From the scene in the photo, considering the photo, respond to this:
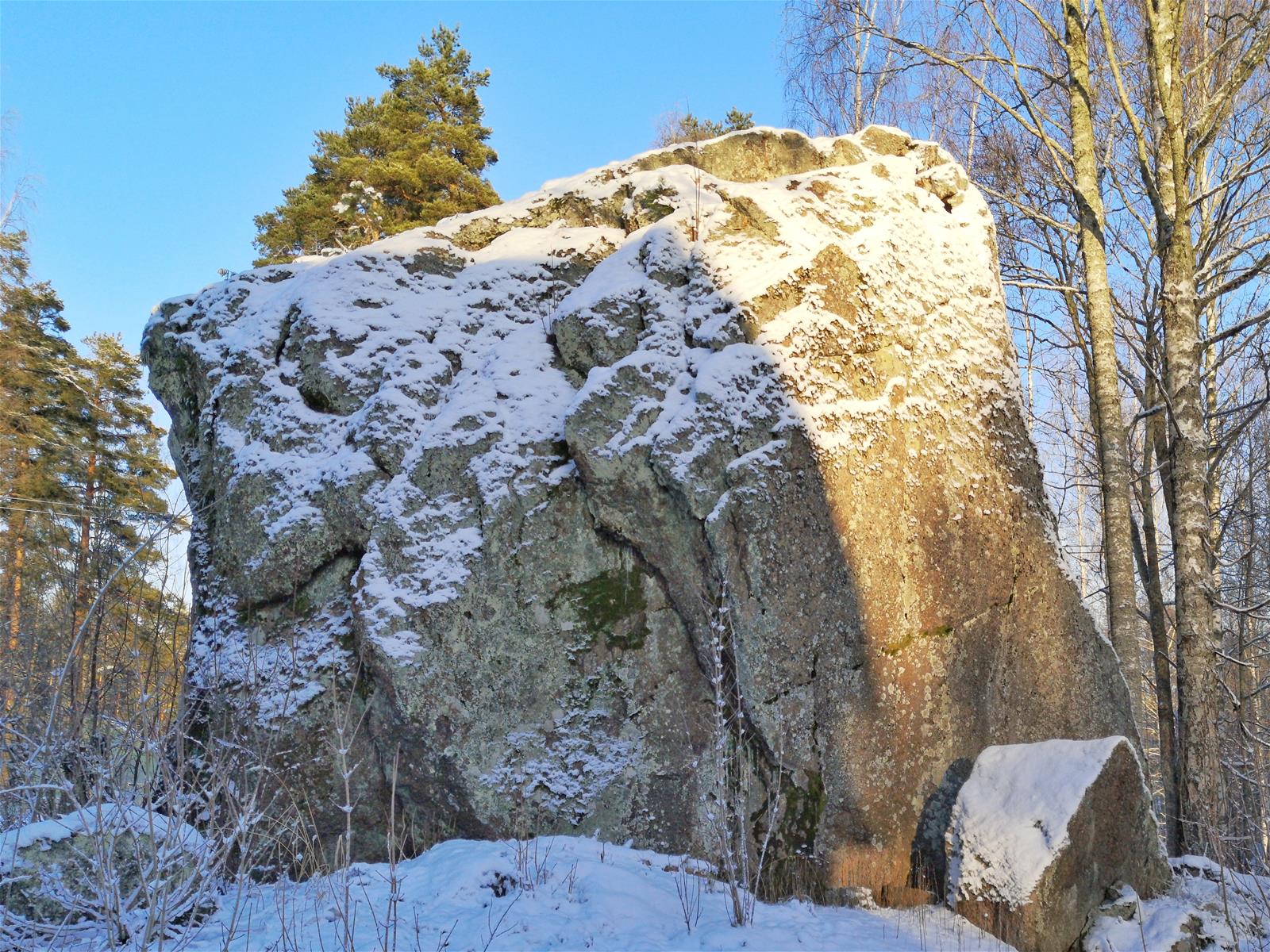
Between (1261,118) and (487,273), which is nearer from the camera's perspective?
(487,273)

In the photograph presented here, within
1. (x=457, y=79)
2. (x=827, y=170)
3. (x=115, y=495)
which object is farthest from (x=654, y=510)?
(x=115, y=495)

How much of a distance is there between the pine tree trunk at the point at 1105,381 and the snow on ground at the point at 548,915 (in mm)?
4078

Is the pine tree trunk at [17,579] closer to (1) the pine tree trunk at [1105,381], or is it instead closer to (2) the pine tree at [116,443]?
(2) the pine tree at [116,443]

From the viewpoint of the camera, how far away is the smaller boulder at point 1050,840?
4.45 metres

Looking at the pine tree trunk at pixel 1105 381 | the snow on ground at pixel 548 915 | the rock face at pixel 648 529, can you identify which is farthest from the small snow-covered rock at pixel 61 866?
the pine tree trunk at pixel 1105 381

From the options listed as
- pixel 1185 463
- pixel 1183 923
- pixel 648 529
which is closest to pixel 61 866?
pixel 648 529

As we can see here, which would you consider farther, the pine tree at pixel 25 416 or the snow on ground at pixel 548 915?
the pine tree at pixel 25 416

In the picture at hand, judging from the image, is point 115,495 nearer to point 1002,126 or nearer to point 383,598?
point 383,598

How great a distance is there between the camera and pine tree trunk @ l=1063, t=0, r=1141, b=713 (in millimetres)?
7688

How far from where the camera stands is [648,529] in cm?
579

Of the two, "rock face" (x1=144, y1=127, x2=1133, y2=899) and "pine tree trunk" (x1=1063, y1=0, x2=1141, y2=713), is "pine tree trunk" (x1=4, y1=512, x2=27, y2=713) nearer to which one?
"rock face" (x1=144, y1=127, x2=1133, y2=899)

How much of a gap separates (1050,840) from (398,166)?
12.8 metres

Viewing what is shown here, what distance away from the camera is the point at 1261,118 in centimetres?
847

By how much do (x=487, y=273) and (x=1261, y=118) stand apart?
→ 25.6 feet
